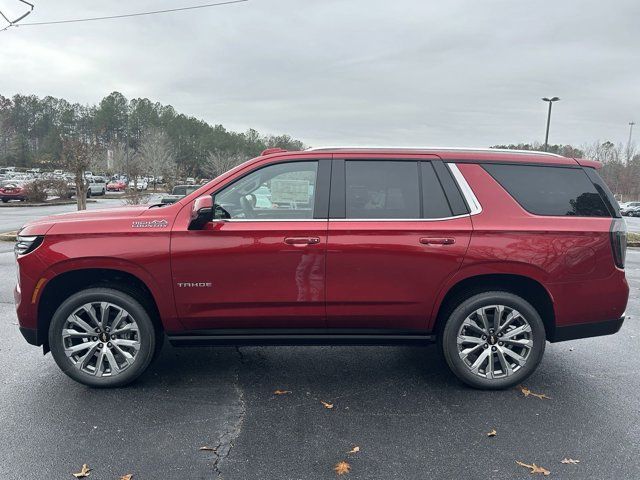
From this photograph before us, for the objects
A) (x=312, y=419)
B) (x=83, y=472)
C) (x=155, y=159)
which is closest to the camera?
(x=83, y=472)

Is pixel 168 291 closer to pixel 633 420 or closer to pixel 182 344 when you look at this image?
pixel 182 344

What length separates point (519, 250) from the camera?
12.6ft

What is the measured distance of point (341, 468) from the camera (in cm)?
292

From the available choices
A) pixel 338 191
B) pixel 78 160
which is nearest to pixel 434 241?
pixel 338 191

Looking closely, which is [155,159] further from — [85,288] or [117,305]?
[117,305]

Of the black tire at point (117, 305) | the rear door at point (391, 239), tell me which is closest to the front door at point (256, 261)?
the rear door at point (391, 239)

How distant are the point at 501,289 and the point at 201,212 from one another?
2.50m

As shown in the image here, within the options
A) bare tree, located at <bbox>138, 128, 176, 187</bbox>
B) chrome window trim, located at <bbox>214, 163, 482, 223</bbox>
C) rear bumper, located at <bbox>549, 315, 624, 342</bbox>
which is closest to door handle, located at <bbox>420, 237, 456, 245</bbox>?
chrome window trim, located at <bbox>214, 163, 482, 223</bbox>

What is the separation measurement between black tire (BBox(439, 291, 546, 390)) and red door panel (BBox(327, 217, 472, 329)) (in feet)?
0.91

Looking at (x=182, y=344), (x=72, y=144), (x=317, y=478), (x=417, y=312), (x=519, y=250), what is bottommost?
(x=317, y=478)

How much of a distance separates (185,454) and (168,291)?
125cm

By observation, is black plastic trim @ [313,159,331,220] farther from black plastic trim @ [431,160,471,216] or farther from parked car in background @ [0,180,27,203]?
parked car in background @ [0,180,27,203]

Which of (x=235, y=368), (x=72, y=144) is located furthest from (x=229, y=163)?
(x=235, y=368)

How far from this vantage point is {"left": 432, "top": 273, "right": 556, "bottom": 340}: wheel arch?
3.98m
